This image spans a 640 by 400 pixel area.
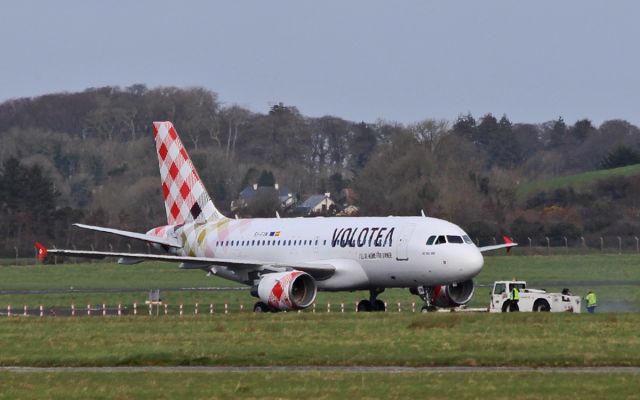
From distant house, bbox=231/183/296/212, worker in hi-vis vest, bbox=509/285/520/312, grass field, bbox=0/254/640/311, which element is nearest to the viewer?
worker in hi-vis vest, bbox=509/285/520/312

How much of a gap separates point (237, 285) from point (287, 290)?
27.5 m

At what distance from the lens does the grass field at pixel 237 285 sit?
6769cm

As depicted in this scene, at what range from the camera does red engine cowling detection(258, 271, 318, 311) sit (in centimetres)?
5481

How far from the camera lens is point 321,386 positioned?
2831 centimetres

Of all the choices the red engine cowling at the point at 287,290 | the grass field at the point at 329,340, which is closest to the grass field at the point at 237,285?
the red engine cowling at the point at 287,290

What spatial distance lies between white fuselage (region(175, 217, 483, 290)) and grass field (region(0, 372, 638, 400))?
23726mm

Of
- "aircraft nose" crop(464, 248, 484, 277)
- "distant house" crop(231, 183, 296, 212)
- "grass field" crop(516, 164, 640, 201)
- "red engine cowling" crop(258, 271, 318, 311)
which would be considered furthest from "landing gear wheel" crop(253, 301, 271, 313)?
"grass field" crop(516, 164, 640, 201)

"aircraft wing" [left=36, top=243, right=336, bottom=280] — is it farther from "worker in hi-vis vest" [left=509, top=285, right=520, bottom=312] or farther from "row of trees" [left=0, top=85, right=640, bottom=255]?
"row of trees" [left=0, top=85, right=640, bottom=255]

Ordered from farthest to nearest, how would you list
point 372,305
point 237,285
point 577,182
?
point 577,182
point 237,285
point 372,305

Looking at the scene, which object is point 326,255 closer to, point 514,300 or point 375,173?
point 514,300

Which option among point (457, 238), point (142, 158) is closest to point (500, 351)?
point (457, 238)

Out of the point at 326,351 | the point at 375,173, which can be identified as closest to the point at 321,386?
the point at 326,351

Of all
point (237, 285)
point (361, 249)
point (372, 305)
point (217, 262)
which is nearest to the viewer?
point (361, 249)

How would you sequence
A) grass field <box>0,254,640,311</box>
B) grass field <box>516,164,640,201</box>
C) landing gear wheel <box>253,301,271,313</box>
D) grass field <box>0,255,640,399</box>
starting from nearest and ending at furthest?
→ grass field <box>0,255,640,399</box> < landing gear wheel <box>253,301,271,313</box> < grass field <box>0,254,640,311</box> < grass field <box>516,164,640,201</box>
